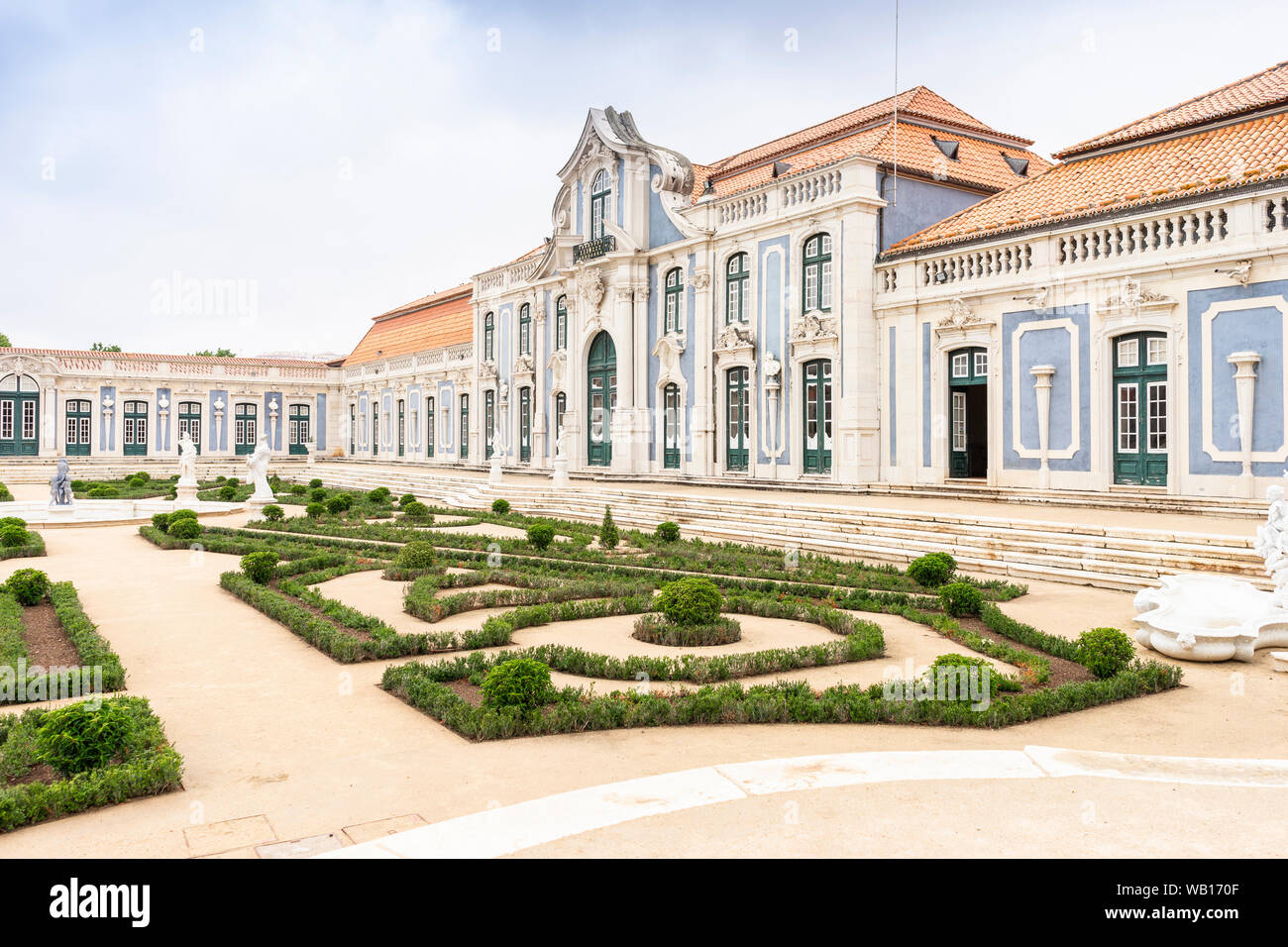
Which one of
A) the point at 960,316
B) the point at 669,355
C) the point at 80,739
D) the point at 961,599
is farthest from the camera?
the point at 669,355

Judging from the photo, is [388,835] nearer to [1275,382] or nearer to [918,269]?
[1275,382]

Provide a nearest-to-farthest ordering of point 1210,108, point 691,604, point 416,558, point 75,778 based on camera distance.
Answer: point 75,778 < point 691,604 < point 416,558 < point 1210,108

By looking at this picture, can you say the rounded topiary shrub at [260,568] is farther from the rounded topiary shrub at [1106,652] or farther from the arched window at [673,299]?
the arched window at [673,299]

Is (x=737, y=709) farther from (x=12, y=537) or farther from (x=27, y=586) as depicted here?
(x=12, y=537)

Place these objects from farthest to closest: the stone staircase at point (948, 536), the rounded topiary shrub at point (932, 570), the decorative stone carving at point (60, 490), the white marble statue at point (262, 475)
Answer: the white marble statue at point (262, 475)
the decorative stone carving at point (60, 490)
the rounded topiary shrub at point (932, 570)
the stone staircase at point (948, 536)

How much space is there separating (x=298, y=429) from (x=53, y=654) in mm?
52903

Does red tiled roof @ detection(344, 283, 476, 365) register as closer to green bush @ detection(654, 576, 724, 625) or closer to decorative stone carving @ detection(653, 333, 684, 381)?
decorative stone carving @ detection(653, 333, 684, 381)

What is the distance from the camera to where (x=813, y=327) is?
2581 centimetres

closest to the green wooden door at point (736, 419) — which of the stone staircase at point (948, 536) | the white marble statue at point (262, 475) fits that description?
the stone staircase at point (948, 536)

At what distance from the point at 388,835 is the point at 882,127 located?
27694mm

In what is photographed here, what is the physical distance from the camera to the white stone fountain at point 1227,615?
945 cm

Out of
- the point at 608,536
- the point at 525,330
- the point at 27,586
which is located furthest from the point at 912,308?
the point at 525,330

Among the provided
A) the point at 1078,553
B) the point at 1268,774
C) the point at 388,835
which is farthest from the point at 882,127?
the point at 388,835

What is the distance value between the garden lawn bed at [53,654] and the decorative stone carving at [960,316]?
18.9 metres
